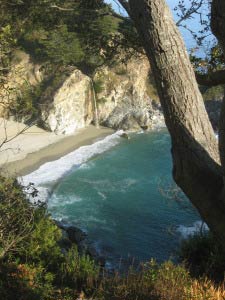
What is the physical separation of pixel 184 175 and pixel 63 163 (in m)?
26.6

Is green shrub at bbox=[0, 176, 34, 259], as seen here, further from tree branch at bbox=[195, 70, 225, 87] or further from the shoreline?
the shoreline

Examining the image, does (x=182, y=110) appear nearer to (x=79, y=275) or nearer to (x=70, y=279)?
(x=79, y=275)

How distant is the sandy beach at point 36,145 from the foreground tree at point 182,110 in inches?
946

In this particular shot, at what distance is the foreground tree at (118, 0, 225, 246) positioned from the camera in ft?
12.8

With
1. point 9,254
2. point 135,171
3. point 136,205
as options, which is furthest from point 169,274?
point 135,171

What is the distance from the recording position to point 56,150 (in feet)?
108

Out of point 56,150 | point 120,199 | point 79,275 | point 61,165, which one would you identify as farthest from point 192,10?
point 56,150

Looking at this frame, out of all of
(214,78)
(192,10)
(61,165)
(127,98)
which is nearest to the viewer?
(214,78)

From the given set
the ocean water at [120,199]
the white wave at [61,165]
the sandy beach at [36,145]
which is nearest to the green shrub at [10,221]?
the ocean water at [120,199]

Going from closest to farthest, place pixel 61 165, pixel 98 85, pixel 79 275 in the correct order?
1. pixel 79 275
2. pixel 61 165
3. pixel 98 85

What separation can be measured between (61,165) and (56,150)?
10.7ft

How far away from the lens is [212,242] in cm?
967

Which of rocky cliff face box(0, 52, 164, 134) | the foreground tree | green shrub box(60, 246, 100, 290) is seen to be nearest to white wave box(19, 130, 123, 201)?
rocky cliff face box(0, 52, 164, 134)

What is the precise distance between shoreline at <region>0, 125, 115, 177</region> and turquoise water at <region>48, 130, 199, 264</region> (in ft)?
8.20
